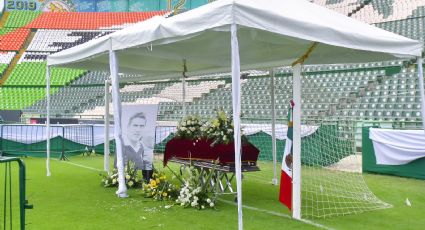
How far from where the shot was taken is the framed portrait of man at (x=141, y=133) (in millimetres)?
9125

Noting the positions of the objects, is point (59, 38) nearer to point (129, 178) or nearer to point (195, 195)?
point (129, 178)


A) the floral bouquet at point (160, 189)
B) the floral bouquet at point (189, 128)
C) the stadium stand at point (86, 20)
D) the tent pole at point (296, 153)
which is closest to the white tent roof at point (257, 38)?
the tent pole at point (296, 153)

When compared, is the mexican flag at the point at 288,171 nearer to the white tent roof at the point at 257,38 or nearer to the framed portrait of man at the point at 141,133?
the white tent roof at the point at 257,38

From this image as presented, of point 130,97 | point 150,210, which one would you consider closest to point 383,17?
point 130,97

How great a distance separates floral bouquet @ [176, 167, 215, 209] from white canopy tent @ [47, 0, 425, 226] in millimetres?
1224

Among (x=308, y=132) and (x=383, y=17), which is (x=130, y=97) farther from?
(x=383, y=17)

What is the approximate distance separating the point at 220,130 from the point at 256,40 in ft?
5.23

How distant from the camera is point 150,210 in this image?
724 cm

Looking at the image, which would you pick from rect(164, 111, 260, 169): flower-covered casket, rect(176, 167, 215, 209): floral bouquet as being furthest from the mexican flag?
rect(176, 167, 215, 209): floral bouquet

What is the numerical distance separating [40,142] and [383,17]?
2095cm

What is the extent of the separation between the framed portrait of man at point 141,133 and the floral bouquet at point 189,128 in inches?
23.4

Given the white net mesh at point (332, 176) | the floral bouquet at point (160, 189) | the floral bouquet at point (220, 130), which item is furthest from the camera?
the floral bouquet at point (160, 189)

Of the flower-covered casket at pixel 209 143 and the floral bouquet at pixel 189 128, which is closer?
the flower-covered casket at pixel 209 143

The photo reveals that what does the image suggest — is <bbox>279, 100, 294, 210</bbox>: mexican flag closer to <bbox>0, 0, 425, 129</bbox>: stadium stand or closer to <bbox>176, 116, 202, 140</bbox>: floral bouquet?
<bbox>176, 116, 202, 140</bbox>: floral bouquet
